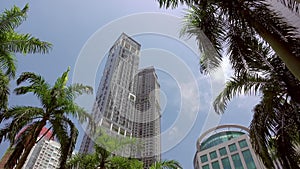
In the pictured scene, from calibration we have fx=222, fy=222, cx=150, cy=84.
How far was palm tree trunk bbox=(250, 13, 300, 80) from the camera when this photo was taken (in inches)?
127

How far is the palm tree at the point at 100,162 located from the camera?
13.2 meters

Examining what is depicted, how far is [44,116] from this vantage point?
9.27 metres

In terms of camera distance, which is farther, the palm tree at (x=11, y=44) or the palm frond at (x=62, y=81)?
the palm frond at (x=62, y=81)

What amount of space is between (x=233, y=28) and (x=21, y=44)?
22.5ft

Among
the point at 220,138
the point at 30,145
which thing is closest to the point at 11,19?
the point at 30,145

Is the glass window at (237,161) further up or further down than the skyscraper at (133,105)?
further up

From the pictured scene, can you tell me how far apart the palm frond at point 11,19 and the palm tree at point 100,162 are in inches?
338

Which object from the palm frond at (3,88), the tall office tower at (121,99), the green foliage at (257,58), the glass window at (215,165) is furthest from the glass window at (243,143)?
the palm frond at (3,88)

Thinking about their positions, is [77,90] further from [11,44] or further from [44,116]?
[11,44]

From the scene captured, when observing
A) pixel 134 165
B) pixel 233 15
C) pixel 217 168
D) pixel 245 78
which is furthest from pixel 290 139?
pixel 217 168

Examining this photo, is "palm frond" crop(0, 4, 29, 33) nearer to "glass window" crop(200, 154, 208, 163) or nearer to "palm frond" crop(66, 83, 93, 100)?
"palm frond" crop(66, 83, 93, 100)

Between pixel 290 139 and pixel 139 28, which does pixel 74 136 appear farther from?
pixel 290 139

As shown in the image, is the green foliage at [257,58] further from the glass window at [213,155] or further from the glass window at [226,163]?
the glass window at [213,155]

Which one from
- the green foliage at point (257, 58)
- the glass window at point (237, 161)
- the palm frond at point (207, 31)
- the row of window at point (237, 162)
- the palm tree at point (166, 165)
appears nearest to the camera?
the green foliage at point (257, 58)
